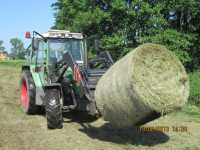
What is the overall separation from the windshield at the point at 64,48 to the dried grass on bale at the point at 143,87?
284cm

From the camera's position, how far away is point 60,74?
32.2 feet

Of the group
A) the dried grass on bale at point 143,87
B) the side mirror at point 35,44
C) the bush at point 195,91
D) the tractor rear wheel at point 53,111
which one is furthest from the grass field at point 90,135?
the bush at point 195,91

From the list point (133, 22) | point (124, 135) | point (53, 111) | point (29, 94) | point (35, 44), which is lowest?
point (124, 135)

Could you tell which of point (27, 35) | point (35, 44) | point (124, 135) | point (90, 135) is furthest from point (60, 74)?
point (124, 135)

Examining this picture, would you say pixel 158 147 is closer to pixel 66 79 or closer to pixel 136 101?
pixel 136 101

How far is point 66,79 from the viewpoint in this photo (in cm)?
995

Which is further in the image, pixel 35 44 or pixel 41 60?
pixel 41 60

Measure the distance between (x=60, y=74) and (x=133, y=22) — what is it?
1423 cm

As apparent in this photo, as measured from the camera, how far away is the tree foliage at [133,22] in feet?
74.5

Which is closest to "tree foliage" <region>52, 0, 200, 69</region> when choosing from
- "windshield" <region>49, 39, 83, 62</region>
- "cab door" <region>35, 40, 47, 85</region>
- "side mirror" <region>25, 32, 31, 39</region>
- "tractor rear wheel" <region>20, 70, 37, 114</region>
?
"tractor rear wheel" <region>20, 70, 37, 114</region>

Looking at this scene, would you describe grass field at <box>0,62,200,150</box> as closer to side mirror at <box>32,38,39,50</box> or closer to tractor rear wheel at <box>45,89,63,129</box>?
tractor rear wheel at <box>45,89,63,129</box>

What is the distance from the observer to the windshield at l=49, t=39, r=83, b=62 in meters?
10.2

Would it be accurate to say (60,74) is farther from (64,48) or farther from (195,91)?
(195,91)

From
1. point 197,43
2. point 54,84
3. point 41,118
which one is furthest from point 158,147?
point 197,43
